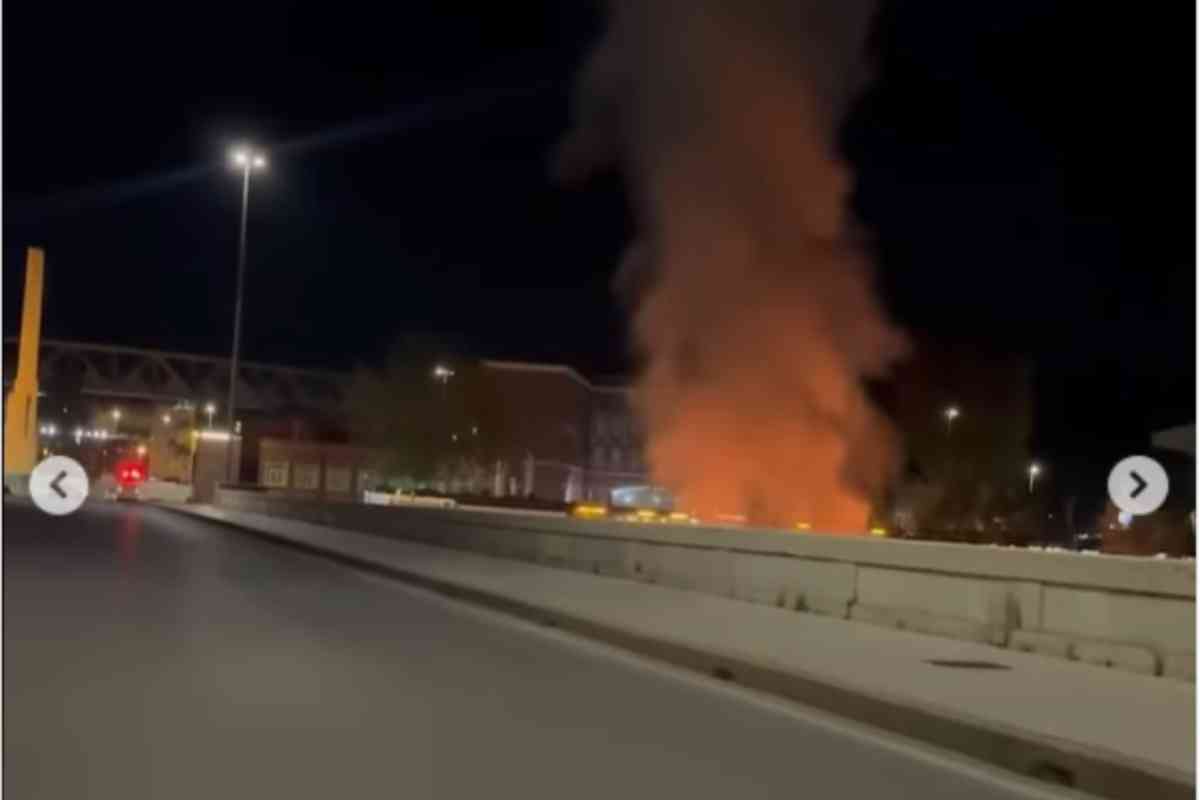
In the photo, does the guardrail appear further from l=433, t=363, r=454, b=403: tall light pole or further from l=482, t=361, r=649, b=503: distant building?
l=482, t=361, r=649, b=503: distant building

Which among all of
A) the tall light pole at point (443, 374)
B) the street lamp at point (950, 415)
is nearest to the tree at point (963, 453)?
the street lamp at point (950, 415)

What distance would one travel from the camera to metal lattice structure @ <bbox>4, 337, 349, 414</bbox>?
3925 inches

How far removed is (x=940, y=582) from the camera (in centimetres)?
Result: 1594

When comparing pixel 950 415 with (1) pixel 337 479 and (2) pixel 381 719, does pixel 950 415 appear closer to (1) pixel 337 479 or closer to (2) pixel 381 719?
(1) pixel 337 479

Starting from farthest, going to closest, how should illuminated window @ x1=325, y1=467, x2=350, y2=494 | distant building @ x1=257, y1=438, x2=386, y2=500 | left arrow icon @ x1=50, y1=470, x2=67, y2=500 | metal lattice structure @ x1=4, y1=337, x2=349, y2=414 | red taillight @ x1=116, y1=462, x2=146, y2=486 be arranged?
illuminated window @ x1=325, y1=467, x2=350, y2=494 < distant building @ x1=257, y1=438, x2=386, y2=500 < metal lattice structure @ x1=4, y1=337, x2=349, y2=414 < red taillight @ x1=116, y1=462, x2=146, y2=486 < left arrow icon @ x1=50, y1=470, x2=67, y2=500

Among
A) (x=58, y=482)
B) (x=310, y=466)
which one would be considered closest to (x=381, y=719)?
(x=58, y=482)

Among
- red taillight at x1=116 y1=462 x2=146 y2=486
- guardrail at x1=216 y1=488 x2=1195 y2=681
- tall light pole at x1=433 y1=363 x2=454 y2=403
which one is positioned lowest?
guardrail at x1=216 y1=488 x2=1195 y2=681

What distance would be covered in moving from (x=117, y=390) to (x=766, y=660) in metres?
92.6

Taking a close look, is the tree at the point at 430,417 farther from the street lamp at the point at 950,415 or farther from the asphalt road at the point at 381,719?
the asphalt road at the point at 381,719

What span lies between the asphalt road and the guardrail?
312cm

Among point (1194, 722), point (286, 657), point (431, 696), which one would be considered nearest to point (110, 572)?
point (286, 657)

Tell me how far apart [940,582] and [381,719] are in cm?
741

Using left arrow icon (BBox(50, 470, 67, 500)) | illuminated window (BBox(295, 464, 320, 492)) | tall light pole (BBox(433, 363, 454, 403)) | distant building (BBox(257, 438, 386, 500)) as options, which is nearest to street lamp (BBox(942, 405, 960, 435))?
tall light pole (BBox(433, 363, 454, 403))

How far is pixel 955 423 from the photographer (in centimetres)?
6675
